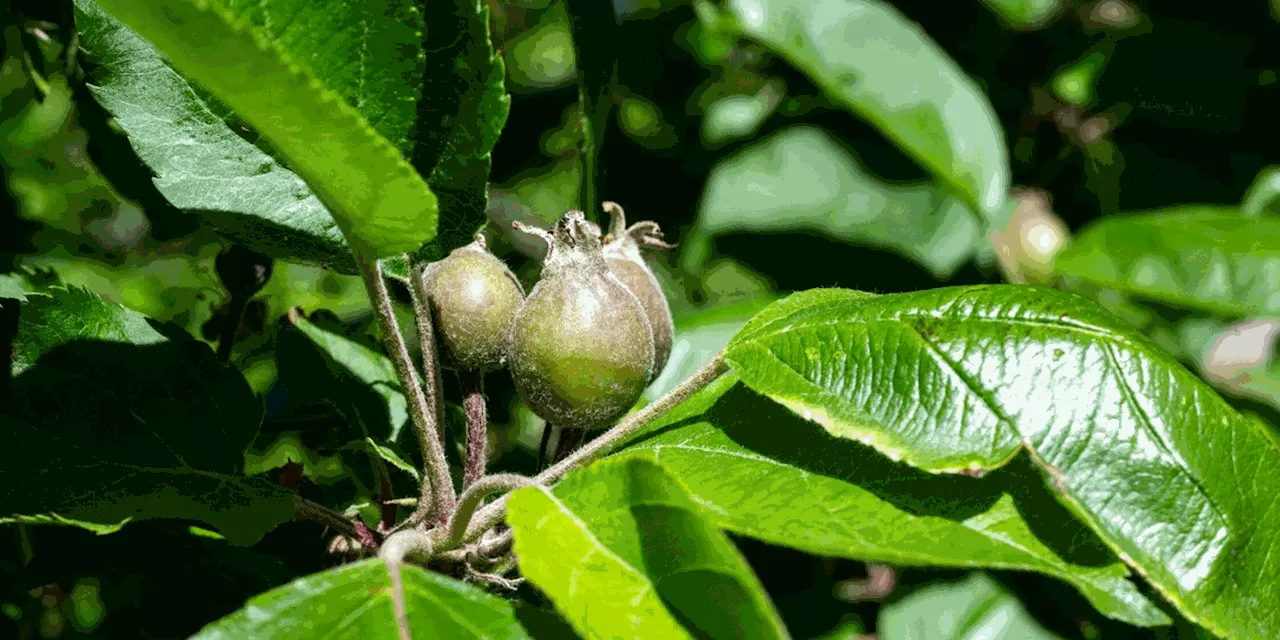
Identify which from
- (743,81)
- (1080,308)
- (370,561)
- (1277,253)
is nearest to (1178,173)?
(1277,253)

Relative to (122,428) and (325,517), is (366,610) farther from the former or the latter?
(122,428)

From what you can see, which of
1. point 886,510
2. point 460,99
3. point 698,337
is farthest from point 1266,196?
point 460,99

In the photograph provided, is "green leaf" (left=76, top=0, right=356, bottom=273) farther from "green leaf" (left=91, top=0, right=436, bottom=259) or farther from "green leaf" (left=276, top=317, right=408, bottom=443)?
"green leaf" (left=276, top=317, right=408, bottom=443)

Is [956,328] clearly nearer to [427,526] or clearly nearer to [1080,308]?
[1080,308]

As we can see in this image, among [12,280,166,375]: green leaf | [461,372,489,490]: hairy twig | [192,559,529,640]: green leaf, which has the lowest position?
[461,372,489,490]: hairy twig

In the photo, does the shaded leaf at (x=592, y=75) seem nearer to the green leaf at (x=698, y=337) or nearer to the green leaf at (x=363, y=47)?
the green leaf at (x=698, y=337)

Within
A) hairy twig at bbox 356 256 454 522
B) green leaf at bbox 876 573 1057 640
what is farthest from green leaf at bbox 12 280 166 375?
green leaf at bbox 876 573 1057 640

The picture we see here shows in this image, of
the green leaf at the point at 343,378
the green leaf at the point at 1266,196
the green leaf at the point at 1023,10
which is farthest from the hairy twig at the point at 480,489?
the green leaf at the point at 1266,196
